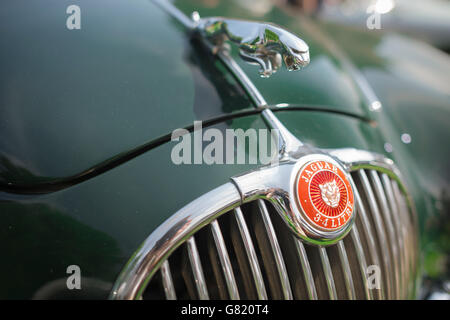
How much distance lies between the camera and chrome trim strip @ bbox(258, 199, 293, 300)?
90cm

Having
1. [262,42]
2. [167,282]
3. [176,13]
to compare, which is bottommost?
[167,282]

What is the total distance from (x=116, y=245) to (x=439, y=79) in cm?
154

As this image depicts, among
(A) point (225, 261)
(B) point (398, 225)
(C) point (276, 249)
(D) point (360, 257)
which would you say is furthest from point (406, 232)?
(A) point (225, 261)

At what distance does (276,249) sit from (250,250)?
0.06 meters

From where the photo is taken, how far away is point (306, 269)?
930 millimetres

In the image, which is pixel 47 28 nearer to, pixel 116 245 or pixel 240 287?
pixel 116 245

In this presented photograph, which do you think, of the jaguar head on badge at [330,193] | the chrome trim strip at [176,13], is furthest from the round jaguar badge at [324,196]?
the chrome trim strip at [176,13]

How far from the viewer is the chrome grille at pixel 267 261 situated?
868mm

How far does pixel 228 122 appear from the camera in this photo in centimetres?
100

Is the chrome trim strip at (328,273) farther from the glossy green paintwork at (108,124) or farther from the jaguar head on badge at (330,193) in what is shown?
the glossy green paintwork at (108,124)

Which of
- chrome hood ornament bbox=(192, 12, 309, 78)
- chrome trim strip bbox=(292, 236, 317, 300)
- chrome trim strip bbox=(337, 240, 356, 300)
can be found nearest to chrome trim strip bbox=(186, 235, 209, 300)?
chrome trim strip bbox=(292, 236, 317, 300)

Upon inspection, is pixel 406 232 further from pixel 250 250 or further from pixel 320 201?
pixel 250 250
